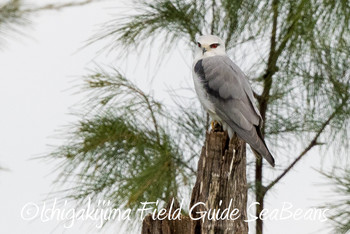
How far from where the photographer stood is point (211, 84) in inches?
86.8

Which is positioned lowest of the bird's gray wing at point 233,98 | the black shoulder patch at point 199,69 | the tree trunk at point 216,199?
the tree trunk at point 216,199

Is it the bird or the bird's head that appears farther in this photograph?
the bird's head

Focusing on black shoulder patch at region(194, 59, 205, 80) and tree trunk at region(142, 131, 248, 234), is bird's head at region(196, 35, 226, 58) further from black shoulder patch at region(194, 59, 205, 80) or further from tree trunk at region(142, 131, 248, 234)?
tree trunk at region(142, 131, 248, 234)

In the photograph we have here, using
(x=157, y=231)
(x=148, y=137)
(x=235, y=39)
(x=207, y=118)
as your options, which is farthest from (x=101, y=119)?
(x=157, y=231)

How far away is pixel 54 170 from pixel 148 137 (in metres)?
0.37

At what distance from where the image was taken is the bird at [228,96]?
6.82 feet

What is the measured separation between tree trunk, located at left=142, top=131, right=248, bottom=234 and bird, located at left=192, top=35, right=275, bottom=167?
0.10 m

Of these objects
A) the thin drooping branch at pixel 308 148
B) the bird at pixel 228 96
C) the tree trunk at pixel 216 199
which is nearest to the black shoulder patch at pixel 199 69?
the bird at pixel 228 96

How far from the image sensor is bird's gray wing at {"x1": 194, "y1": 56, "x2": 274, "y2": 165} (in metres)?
2.07

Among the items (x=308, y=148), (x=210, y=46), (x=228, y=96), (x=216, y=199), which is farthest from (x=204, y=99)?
(x=308, y=148)

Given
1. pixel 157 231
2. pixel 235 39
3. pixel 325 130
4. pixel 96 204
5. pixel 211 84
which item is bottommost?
pixel 157 231

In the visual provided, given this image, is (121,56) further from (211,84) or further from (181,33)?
(211,84)

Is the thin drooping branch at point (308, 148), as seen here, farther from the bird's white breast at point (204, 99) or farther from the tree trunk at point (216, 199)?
the tree trunk at point (216, 199)

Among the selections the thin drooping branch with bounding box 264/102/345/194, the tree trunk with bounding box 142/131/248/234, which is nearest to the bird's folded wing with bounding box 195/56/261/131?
the tree trunk with bounding box 142/131/248/234
